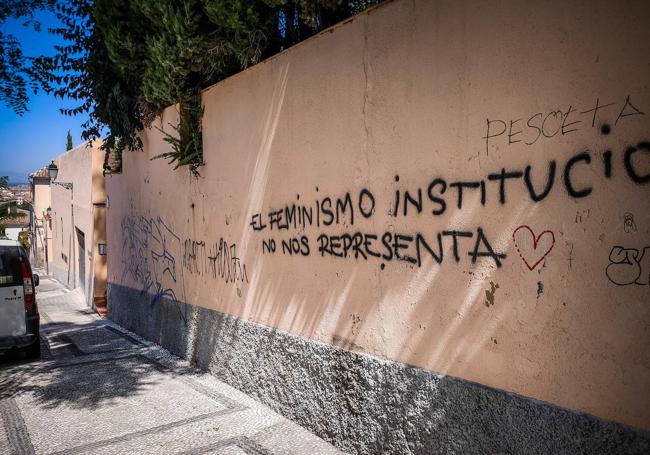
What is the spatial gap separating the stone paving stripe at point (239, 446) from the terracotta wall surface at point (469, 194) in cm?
98

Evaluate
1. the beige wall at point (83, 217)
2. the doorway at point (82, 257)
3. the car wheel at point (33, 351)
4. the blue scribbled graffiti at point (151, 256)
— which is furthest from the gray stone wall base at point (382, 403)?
the doorway at point (82, 257)

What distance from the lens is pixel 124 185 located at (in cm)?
920

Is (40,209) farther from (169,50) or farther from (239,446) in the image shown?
(239,446)

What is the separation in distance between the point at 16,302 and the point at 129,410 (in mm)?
2918

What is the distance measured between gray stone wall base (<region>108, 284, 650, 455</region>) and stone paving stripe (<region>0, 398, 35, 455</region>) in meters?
1.97

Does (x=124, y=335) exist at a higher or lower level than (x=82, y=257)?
lower

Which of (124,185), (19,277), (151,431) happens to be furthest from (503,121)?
(124,185)

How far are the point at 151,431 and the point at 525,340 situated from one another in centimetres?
336

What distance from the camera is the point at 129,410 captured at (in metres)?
4.93

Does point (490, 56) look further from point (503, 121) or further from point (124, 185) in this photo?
point (124, 185)

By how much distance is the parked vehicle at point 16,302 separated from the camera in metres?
6.56

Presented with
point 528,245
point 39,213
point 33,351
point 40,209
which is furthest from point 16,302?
point 40,209

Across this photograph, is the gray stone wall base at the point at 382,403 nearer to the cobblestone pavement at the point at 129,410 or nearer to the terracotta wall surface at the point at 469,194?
the terracotta wall surface at the point at 469,194

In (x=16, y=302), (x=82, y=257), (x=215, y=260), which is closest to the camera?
(x=215, y=260)
